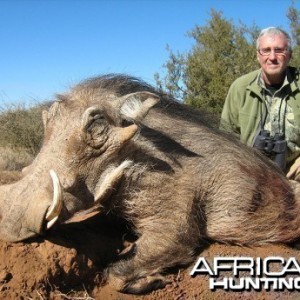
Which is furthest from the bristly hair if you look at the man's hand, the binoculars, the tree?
the tree

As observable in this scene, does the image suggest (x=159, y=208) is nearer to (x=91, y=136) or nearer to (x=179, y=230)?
Result: (x=179, y=230)

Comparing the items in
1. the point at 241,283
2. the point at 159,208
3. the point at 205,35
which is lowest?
the point at 241,283

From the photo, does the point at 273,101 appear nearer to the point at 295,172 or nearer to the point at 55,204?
the point at 295,172

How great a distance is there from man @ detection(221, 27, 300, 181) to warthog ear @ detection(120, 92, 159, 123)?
1.33 metres

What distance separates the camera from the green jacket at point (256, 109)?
491 centimetres

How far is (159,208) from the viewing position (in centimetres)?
354

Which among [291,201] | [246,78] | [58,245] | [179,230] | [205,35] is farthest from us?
[205,35]

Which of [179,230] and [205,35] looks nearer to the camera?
[179,230]

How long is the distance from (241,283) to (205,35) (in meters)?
9.80

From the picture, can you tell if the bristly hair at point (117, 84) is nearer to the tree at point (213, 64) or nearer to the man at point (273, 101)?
the man at point (273, 101)

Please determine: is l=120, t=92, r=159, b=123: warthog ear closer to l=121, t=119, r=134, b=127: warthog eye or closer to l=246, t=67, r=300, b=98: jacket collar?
l=121, t=119, r=134, b=127: warthog eye

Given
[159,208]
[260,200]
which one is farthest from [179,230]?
[260,200]

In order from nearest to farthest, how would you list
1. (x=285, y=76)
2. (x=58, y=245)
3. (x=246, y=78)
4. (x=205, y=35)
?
(x=58, y=245) → (x=285, y=76) → (x=246, y=78) → (x=205, y=35)

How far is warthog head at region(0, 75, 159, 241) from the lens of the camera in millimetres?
3010
